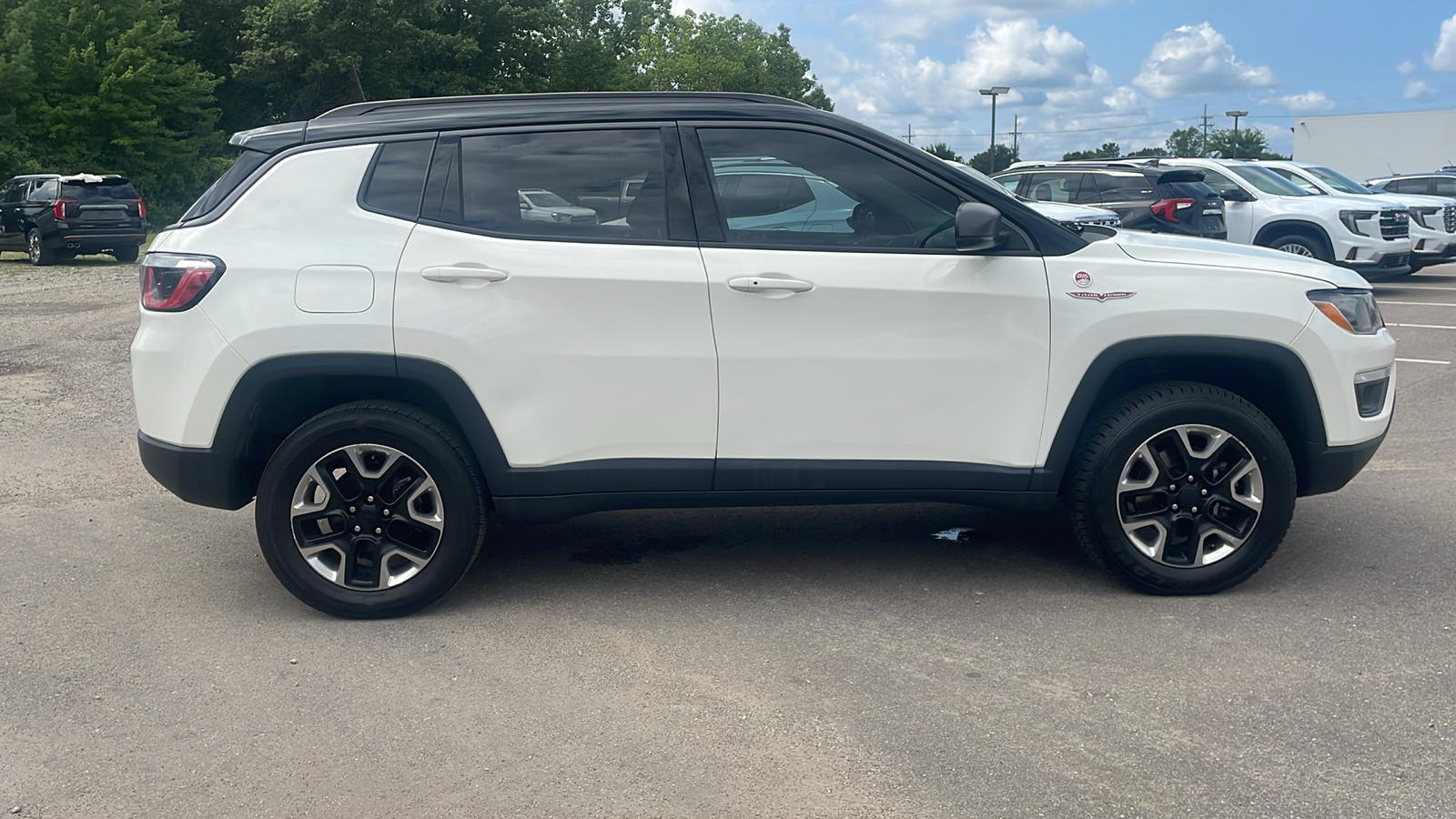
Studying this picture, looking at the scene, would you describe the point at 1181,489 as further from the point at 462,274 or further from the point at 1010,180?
the point at 1010,180

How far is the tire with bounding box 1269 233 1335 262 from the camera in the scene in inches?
626

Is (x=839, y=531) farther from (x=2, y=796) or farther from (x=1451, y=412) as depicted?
(x=1451, y=412)

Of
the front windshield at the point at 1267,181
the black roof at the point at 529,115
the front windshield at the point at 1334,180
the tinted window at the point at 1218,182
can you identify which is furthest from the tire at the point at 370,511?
the front windshield at the point at 1334,180

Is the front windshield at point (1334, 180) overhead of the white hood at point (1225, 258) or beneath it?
overhead

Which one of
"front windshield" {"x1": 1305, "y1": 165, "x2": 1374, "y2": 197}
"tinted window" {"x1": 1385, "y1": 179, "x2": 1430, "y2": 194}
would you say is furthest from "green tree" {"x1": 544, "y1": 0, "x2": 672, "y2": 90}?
"front windshield" {"x1": 1305, "y1": 165, "x2": 1374, "y2": 197}

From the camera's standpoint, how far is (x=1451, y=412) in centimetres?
809

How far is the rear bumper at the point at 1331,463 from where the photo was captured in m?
4.52

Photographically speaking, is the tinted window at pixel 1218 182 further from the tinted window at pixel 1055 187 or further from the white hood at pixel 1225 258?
the white hood at pixel 1225 258

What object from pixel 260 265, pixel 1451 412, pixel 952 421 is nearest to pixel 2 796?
pixel 260 265

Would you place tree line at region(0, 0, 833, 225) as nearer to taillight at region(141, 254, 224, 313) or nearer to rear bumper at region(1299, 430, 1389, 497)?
taillight at region(141, 254, 224, 313)

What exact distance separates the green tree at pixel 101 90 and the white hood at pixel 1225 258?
39174 millimetres

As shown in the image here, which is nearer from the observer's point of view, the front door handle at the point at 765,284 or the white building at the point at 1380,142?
the front door handle at the point at 765,284

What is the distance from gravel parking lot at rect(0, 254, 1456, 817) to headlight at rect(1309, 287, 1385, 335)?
1.00 meters

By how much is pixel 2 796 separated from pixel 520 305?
6.81 feet
